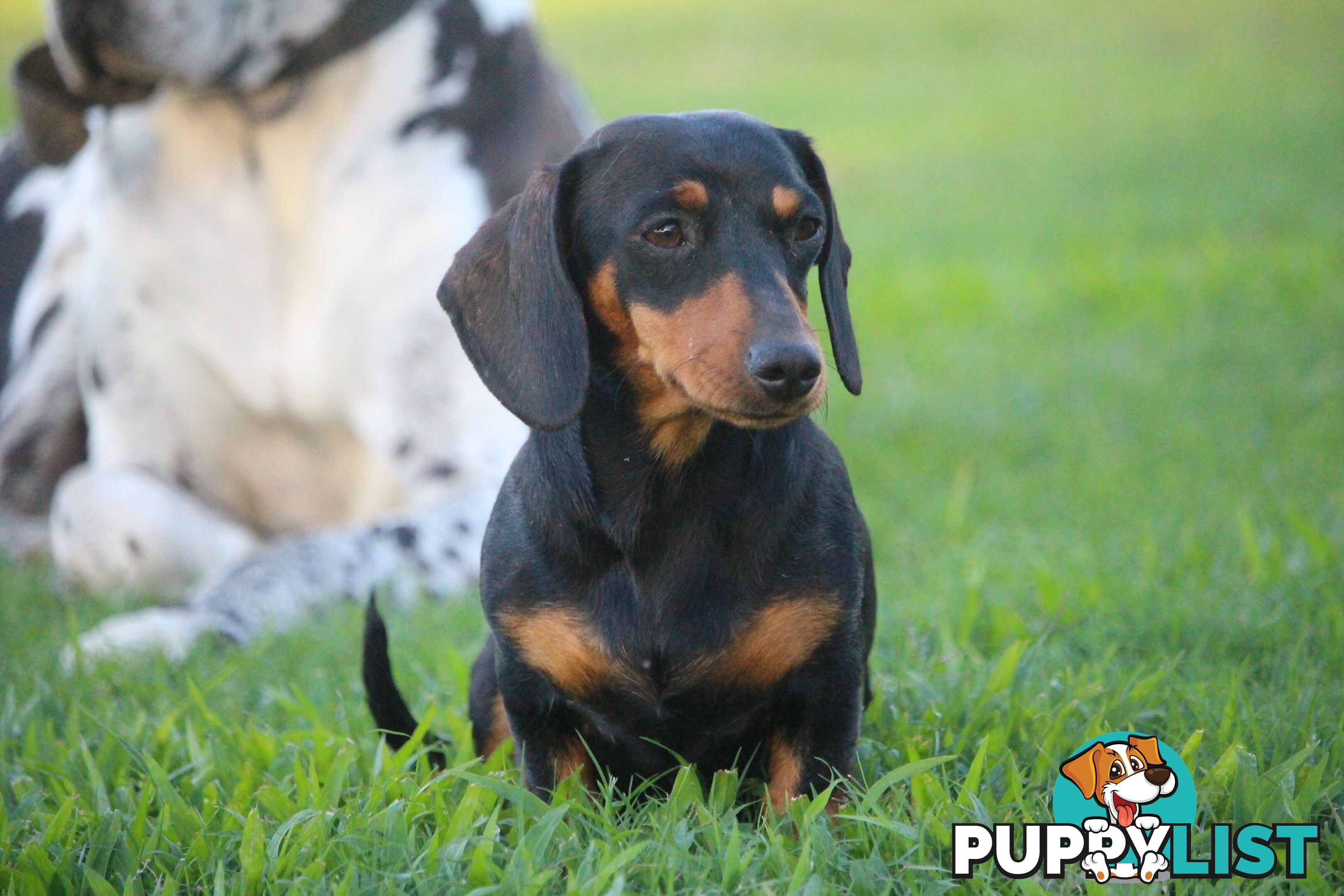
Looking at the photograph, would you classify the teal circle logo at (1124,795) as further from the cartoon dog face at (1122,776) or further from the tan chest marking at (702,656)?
the tan chest marking at (702,656)

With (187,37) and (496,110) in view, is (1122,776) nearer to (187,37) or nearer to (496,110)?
(496,110)

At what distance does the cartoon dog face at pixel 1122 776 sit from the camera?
225cm

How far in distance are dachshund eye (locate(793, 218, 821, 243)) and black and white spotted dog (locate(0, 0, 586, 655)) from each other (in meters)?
1.95

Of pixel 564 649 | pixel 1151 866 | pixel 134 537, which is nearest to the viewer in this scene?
pixel 1151 866

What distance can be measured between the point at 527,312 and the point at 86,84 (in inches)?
100.0

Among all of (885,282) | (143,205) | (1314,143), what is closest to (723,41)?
(1314,143)

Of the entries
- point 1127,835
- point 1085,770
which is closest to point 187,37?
point 1085,770

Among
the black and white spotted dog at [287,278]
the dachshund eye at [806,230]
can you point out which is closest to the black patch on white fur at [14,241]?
the black and white spotted dog at [287,278]

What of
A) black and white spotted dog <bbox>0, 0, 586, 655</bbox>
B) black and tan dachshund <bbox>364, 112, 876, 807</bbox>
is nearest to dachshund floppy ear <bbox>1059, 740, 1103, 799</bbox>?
black and tan dachshund <bbox>364, 112, 876, 807</bbox>

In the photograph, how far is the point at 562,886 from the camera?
2.23 m

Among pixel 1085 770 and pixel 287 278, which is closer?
pixel 1085 770

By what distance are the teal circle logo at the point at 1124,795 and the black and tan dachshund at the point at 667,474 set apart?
0.37 m

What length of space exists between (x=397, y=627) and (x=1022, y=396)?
12.1ft

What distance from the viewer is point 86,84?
4.33 meters
